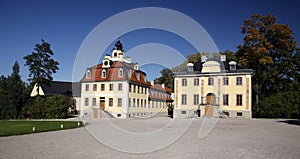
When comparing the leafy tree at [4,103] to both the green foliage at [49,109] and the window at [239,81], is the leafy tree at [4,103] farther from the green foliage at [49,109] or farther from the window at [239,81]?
the window at [239,81]

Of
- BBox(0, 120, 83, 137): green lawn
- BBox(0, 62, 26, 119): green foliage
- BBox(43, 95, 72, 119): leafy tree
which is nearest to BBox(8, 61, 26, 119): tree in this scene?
BBox(0, 62, 26, 119): green foliage

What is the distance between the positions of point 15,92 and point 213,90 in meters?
24.3

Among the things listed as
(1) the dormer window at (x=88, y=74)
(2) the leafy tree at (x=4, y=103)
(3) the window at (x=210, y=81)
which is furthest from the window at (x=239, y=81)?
(2) the leafy tree at (x=4, y=103)

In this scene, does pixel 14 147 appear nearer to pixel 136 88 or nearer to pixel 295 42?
pixel 136 88

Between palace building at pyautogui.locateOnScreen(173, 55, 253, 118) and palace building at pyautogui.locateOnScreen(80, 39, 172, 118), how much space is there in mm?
6049

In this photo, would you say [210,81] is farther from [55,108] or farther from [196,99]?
[55,108]

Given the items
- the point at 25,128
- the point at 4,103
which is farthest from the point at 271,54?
the point at 4,103

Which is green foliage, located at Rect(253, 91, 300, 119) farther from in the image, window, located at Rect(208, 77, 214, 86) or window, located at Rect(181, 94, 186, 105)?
window, located at Rect(181, 94, 186, 105)

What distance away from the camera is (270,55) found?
117 ft

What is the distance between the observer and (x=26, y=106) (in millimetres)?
31703

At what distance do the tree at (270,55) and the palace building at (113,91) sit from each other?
49.5 feet

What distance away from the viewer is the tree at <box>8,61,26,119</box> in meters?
30.4

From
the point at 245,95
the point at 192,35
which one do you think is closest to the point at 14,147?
the point at 192,35

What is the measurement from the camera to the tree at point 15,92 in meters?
30.4
